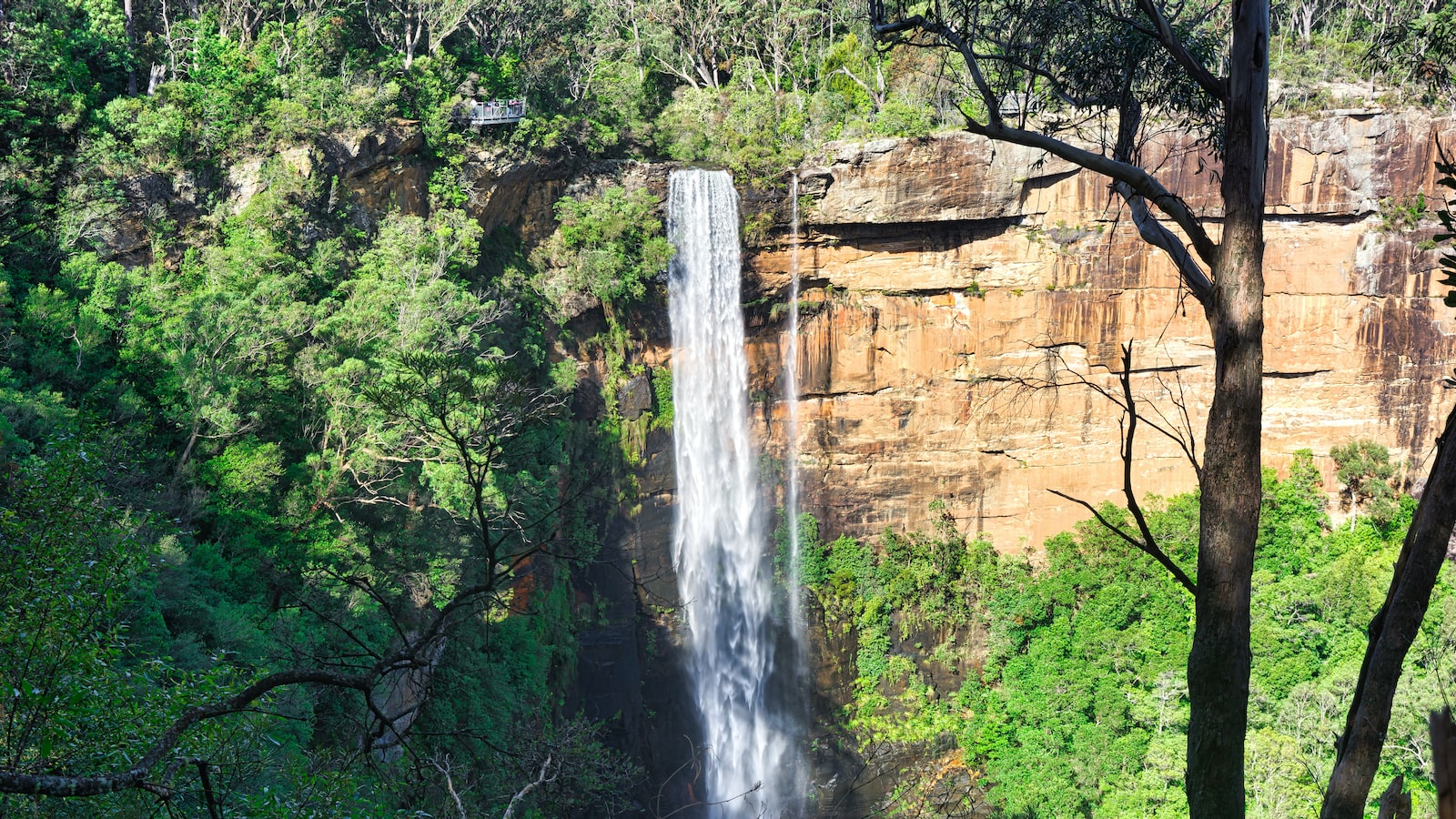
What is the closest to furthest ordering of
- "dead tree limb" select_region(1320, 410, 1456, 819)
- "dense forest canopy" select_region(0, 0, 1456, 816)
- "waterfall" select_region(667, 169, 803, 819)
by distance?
"dead tree limb" select_region(1320, 410, 1456, 819)
"dense forest canopy" select_region(0, 0, 1456, 816)
"waterfall" select_region(667, 169, 803, 819)

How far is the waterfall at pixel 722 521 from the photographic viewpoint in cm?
2292

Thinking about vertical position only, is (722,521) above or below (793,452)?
below

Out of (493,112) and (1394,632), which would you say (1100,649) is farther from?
(1394,632)

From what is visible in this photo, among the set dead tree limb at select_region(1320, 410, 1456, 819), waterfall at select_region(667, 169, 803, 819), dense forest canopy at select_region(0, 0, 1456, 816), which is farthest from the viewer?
waterfall at select_region(667, 169, 803, 819)

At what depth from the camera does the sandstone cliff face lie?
71.3ft

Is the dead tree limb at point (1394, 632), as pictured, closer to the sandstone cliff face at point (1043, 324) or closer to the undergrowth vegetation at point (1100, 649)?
the undergrowth vegetation at point (1100, 649)

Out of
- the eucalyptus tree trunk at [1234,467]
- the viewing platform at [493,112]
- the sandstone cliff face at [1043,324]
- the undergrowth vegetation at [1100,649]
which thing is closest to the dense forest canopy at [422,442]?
the undergrowth vegetation at [1100,649]

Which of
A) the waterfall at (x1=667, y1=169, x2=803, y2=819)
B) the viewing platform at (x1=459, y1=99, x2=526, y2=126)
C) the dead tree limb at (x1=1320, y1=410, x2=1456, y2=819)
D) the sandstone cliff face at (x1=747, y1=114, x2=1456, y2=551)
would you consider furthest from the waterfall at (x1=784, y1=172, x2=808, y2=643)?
the dead tree limb at (x1=1320, y1=410, x2=1456, y2=819)

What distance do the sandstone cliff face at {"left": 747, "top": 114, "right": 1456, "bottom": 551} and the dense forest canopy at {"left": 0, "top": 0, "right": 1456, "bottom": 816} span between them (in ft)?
3.24

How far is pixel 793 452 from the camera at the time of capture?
25.1 m

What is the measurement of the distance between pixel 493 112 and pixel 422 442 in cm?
894

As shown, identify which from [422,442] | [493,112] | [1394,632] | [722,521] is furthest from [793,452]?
[1394,632]

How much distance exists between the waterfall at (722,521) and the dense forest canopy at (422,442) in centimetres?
104

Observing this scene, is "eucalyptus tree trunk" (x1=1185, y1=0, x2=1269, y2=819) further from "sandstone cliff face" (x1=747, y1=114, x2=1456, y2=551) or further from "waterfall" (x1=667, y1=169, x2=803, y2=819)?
"waterfall" (x1=667, y1=169, x2=803, y2=819)
